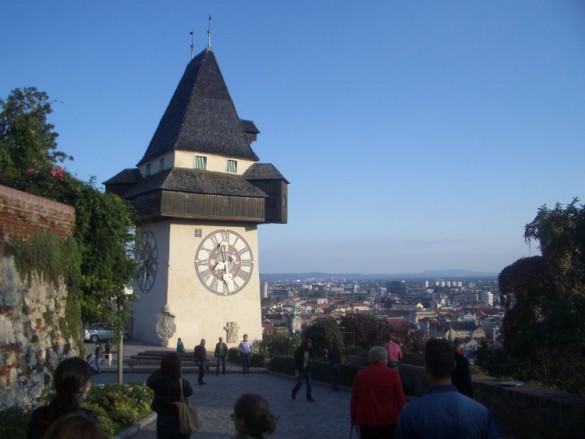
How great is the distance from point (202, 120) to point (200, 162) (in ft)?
9.05

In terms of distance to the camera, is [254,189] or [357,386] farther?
[254,189]

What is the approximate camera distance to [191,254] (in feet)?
103

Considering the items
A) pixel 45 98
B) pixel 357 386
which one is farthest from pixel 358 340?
pixel 357 386

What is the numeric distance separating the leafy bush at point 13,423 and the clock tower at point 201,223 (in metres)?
21.2

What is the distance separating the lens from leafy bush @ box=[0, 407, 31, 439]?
796 centimetres

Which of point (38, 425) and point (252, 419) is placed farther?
point (38, 425)

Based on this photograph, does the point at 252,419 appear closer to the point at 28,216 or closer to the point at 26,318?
the point at 26,318

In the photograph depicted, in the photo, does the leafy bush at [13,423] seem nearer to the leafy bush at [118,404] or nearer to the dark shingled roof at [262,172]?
the leafy bush at [118,404]

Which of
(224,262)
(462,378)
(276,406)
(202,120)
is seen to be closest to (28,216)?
(462,378)

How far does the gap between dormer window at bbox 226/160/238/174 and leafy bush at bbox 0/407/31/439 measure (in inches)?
979

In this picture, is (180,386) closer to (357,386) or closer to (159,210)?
(357,386)

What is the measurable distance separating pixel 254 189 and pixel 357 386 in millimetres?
25562

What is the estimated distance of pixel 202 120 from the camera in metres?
34.4

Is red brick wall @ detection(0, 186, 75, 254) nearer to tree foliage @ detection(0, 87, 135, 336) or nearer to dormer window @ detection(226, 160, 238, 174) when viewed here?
tree foliage @ detection(0, 87, 135, 336)
